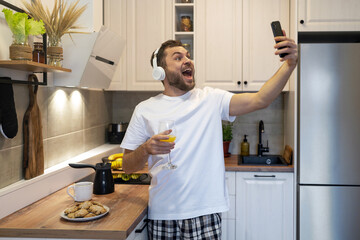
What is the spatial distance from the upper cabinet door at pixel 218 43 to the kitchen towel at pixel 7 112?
65.9 inches

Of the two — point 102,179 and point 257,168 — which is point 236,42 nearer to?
point 257,168

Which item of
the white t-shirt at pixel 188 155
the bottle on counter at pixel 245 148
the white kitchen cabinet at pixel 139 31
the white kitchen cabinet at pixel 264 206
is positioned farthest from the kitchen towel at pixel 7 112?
the bottle on counter at pixel 245 148

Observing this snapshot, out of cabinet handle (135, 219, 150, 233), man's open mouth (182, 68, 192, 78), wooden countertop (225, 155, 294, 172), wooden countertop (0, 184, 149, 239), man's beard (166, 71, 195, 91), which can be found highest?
man's open mouth (182, 68, 192, 78)

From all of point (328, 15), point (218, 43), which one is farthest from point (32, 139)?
point (328, 15)

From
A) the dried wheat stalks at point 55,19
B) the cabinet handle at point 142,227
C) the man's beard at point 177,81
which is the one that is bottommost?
the cabinet handle at point 142,227

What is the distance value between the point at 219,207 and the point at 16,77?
116 centimetres

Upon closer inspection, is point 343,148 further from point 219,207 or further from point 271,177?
point 219,207

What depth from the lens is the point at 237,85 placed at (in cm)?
307

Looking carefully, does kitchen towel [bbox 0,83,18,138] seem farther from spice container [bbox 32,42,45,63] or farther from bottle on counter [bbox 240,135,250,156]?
bottle on counter [bbox 240,135,250,156]

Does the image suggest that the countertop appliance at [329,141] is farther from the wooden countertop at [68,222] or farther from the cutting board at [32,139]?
the cutting board at [32,139]

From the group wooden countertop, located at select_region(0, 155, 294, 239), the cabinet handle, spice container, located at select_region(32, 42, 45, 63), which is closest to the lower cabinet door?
wooden countertop, located at select_region(0, 155, 294, 239)

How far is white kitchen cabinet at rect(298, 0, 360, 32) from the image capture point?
283cm

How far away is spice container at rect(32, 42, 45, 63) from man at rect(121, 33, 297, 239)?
0.54 metres

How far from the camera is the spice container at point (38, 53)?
179 centimetres
